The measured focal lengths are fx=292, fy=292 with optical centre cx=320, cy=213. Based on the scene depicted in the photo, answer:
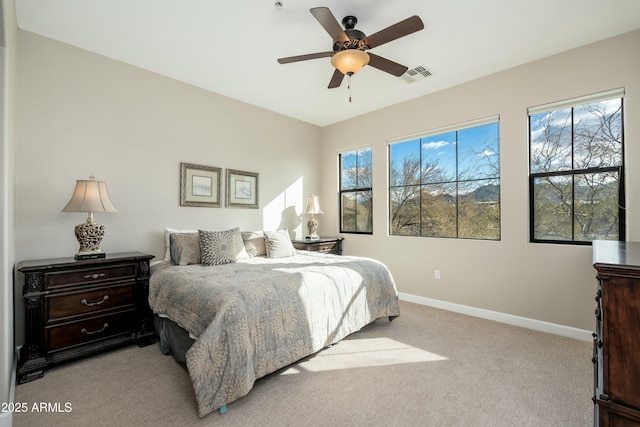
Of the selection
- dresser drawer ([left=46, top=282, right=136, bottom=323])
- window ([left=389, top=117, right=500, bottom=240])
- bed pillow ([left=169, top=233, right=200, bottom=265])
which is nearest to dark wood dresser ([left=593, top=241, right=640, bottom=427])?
window ([left=389, top=117, right=500, bottom=240])

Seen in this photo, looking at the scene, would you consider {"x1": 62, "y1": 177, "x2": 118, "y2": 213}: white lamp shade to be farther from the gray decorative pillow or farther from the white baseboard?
the white baseboard

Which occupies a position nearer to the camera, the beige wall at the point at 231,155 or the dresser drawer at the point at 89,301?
the dresser drawer at the point at 89,301

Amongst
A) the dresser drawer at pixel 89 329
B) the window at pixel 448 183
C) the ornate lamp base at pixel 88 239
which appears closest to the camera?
the dresser drawer at pixel 89 329

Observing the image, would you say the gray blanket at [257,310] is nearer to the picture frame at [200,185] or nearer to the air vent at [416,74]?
the picture frame at [200,185]

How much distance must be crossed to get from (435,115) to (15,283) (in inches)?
187

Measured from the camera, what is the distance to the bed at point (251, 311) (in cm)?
180

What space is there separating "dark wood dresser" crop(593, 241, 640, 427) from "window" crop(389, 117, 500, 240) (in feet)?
8.63

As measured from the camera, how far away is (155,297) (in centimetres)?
265

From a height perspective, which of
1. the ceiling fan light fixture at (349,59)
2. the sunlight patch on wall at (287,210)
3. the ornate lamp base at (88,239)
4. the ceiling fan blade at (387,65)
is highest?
the ceiling fan blade at (387,65)

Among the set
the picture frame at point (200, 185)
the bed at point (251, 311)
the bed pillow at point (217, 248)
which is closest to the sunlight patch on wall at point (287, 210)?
the picture frame at point (200, 185)

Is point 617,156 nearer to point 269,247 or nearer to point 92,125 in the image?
point 269,247

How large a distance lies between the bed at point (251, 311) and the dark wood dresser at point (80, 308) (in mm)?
189

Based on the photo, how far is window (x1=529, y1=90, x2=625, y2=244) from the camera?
2779 mm

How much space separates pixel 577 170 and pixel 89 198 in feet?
15.3
